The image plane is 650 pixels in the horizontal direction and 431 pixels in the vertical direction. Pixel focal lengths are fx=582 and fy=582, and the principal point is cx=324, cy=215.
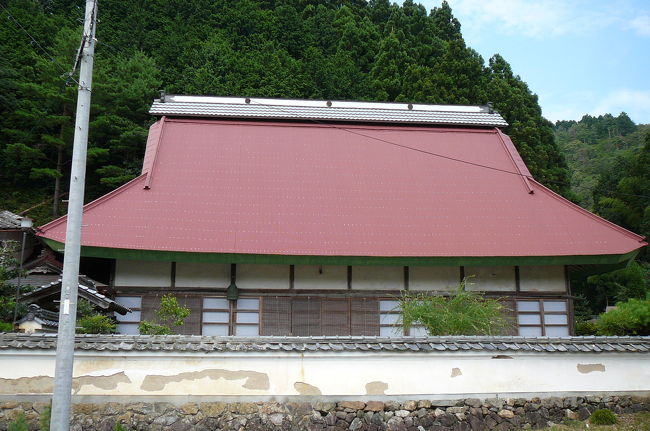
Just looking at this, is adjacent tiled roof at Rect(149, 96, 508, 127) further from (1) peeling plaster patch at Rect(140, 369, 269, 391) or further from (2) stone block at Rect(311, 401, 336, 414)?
(2) stone block at Rect(311, 401, 336, 414)

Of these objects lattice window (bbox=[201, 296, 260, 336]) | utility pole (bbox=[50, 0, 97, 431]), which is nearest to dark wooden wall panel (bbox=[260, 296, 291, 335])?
lattice window (bbox=[201, 296, 260, 336])

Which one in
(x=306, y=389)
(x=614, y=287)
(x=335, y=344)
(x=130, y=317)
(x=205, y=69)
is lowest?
(x=306, y=389)

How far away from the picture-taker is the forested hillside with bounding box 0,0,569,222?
21.2 m

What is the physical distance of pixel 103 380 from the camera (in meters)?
6.54

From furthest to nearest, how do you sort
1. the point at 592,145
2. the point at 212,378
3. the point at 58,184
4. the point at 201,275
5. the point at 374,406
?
the point at 592,145
the point at 58,184
the point at 201,275
the point at 374,406
the point at 212,378

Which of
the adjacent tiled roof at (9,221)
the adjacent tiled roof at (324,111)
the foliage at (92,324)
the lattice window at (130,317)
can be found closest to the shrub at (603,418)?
the foliage at (92,324)

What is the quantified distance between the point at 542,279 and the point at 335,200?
4.86m

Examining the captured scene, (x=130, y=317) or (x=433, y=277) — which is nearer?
(x=130, y=317)

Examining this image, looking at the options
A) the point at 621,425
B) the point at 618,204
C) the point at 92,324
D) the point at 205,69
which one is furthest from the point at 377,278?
the point at 618,204

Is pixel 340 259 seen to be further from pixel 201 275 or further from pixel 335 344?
pixel 335 344

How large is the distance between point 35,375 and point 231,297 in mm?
5438

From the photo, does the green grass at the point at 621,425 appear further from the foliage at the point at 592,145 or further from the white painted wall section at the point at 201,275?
the foliage at the point at 592,145

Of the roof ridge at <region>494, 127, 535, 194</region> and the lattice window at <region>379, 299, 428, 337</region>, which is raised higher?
the roof ridge at <region>494, 127, 535, 194</region>

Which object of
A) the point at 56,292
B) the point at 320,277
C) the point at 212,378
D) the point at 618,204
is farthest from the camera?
the point at 618,204
